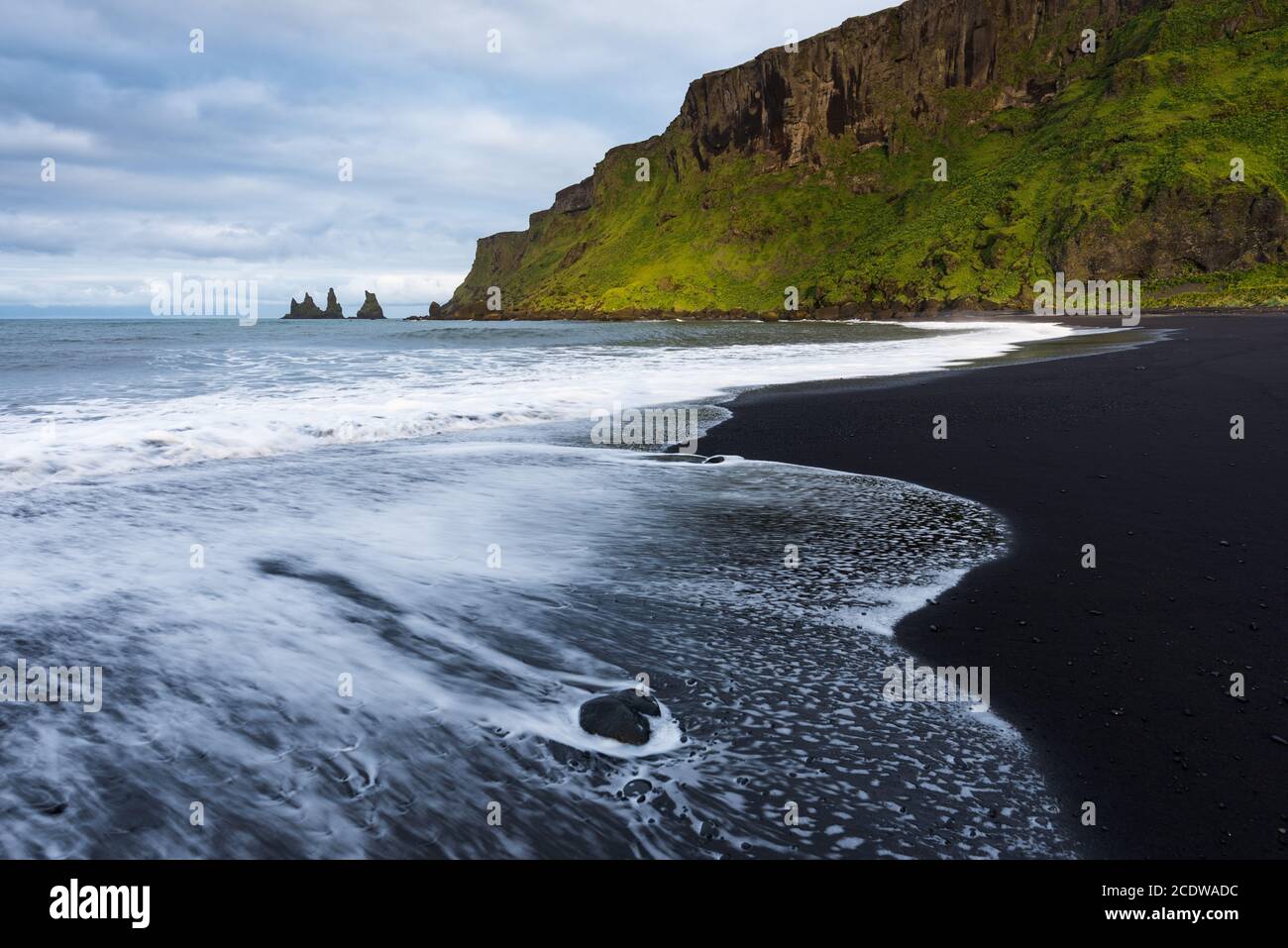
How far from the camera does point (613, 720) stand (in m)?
3.59

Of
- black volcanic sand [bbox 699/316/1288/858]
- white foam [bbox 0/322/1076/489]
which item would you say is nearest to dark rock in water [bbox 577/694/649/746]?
black volcanic sand [bbox 699/316/1288/858]

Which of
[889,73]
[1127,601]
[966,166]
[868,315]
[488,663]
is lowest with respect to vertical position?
[488,663]

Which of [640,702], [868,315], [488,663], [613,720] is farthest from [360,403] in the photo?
[868,315]

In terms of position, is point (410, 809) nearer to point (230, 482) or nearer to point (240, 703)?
point (240, 703)

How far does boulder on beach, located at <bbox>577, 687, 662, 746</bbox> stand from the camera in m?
3.54

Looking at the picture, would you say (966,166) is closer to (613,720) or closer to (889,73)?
(889,73)

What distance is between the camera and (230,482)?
31.8 ft

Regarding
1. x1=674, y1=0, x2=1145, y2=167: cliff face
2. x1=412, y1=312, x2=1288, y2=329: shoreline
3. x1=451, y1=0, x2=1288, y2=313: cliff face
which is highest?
x1=674, y1=0, x2=1145, y2=167: cliff face

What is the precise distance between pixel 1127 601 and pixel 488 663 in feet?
13.7

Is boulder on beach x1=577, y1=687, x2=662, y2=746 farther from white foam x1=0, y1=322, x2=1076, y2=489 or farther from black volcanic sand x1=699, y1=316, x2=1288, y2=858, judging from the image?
white foam x1=0, y1=322, x2=1076, y2=489

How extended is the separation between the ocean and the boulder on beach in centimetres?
8

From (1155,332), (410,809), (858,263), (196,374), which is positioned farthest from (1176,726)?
(858,263)

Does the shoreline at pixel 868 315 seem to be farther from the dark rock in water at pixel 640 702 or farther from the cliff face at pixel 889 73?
the cliff face at pixel 889 73
